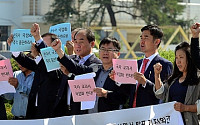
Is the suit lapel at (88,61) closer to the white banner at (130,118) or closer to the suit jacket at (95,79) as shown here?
the suit jacket at (95,79)

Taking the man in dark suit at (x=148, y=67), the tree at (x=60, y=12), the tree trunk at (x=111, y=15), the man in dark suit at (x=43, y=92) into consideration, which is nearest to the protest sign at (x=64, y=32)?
the man in dark suit at (x=43, y=92)

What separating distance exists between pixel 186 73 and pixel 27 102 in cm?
230

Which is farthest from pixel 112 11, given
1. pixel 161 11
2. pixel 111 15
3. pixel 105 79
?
pixel 105 79

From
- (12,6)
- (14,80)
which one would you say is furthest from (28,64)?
(12,6)

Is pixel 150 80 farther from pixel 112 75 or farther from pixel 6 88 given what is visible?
pixel 6 88

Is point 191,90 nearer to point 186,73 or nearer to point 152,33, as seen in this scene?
point 186,73

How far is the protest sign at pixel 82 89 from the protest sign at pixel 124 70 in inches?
12.2

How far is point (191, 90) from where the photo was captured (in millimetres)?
5895

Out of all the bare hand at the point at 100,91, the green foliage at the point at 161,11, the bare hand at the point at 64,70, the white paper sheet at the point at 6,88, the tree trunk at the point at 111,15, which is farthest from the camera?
the tree trunk at the point at 111,15

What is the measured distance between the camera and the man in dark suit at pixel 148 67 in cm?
635

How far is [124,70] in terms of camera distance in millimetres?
6227

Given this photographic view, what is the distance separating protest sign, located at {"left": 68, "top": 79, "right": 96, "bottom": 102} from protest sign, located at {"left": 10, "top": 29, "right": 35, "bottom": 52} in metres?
1.20

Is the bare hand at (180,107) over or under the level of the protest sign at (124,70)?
under

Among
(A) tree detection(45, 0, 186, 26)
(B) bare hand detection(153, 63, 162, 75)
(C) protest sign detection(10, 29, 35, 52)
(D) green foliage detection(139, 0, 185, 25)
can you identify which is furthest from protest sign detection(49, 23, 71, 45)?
(D) green foliage detection(139, 0, 185, 25)
